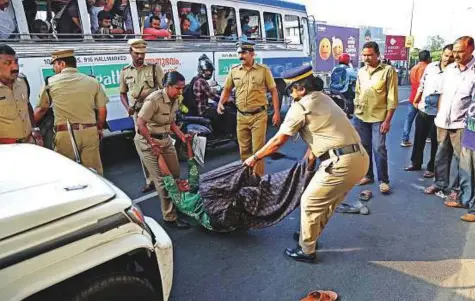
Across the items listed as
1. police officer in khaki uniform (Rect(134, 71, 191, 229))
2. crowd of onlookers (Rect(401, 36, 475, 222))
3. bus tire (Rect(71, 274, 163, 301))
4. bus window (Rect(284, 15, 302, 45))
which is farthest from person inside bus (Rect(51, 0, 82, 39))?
bus window (Rect(284, 15, 302, 45))

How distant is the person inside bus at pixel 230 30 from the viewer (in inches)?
340

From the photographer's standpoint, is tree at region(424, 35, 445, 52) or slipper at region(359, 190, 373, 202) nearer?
slipper at region(359, 190, 373, 202)

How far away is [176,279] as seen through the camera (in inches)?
117

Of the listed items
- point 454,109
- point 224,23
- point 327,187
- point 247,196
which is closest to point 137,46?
point 247,196

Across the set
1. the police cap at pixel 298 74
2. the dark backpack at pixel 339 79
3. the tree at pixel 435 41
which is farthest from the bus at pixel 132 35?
the tree at pixel 435 41

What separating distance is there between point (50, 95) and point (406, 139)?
5.88 m

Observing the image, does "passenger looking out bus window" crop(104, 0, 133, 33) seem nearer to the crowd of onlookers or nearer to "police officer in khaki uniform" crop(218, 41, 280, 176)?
"police officer in khaki uniform" crop(218, 41, 280, 176)

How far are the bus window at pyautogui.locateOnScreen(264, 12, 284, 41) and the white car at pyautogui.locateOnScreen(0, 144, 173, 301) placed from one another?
8.53 m

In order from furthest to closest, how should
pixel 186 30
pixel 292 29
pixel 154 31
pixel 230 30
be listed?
pixel 292 29
pixel 230 30
pixel 186 30
pixel 154 31

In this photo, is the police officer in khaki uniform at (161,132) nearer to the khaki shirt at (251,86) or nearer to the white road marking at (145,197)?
the white road marking at (145,197)

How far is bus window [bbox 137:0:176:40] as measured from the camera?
6785mm

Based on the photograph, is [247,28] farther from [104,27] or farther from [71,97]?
[71,97]

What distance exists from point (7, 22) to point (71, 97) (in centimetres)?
227

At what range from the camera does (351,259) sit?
10.6 feet
